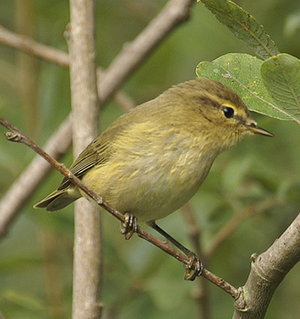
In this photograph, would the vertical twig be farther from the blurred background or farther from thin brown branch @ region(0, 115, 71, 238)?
the blurred background

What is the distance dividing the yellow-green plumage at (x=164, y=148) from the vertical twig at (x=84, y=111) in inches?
4.8

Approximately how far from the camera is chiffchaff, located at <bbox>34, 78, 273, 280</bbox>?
110 inches

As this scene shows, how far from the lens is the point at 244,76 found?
2.07 metres

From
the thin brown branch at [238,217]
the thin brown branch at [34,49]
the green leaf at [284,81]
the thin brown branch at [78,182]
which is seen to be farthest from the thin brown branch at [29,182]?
the green leaf at [284,81]

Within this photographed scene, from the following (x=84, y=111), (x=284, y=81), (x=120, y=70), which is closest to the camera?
(x=284, y=81)

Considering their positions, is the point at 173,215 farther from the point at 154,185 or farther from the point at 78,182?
the point at 78,182

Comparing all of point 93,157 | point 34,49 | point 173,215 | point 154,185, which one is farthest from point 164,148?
point 34,49

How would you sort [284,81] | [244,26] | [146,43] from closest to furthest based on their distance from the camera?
[284,81], [244,26], [146,43]

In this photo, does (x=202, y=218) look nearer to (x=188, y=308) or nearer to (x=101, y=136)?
(x=188, y=308)

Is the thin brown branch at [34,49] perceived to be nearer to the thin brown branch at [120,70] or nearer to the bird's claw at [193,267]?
the thin brown branch at [120,70]

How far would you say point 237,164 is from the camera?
3.48 m

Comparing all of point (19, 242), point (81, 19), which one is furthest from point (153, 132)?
point (19, 242)

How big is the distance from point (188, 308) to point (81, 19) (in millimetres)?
2084

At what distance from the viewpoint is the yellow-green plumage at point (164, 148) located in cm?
280
